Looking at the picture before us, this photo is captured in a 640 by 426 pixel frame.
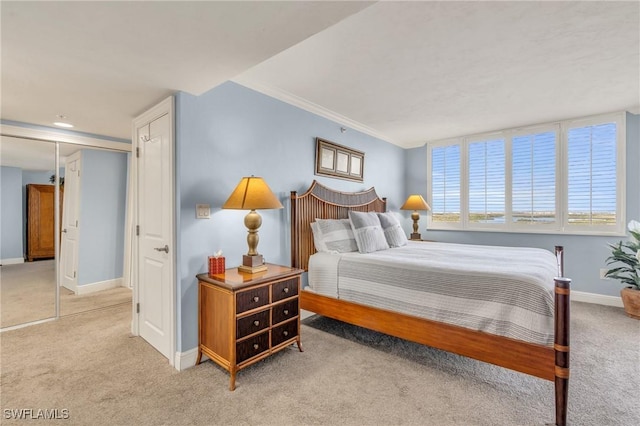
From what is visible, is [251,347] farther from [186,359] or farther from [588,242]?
[588,242]

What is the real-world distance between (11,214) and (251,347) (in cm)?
320

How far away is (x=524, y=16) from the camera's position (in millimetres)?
1785

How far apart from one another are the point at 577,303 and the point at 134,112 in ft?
18.6

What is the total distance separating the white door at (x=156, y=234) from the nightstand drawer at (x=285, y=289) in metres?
0.82

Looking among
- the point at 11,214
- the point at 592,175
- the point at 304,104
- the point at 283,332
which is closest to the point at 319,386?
the point at 283,332

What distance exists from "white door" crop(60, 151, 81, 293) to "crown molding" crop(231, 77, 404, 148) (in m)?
2.46

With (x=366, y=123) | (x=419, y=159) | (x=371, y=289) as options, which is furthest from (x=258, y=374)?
(x=419, y=159)

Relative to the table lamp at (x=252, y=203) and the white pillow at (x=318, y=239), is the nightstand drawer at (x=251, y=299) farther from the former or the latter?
the white pillow at (x=318, y=239)

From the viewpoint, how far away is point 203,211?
7.68 ft

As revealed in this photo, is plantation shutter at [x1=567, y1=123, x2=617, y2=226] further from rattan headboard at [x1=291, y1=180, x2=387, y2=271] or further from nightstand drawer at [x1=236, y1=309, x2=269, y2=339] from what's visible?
nightstand drawer at [x1=236, y1=309, x2=269, y2=339]

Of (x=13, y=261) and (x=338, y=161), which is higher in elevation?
(x=338, y=161)

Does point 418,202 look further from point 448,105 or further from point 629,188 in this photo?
point 629,188

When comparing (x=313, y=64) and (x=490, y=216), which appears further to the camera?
(x=490, y=216)

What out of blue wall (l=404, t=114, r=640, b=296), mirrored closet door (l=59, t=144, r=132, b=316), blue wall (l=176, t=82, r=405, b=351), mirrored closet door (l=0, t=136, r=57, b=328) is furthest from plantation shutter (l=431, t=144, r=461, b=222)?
mirrored closet door (l=0, t=136, r=57, b=328)
